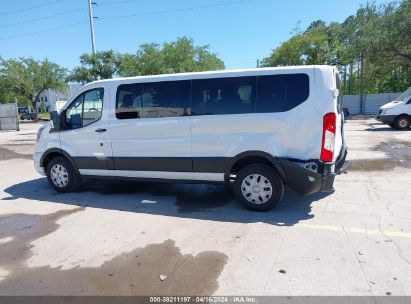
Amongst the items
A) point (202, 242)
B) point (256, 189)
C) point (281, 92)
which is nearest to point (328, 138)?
point (281, 92)

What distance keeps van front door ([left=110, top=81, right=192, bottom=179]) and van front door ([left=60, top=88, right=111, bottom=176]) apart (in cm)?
22

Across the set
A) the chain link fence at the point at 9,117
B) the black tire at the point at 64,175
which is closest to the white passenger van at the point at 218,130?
the black tire at the point at 64,175

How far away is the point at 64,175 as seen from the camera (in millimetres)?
7277

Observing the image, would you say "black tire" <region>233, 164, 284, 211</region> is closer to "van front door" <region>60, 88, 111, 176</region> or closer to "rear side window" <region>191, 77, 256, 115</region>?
"rear side window" <region>191, 77, 256, 115</region>

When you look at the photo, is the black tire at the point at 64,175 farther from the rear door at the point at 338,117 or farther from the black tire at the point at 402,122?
the black tire at the point at 402,122

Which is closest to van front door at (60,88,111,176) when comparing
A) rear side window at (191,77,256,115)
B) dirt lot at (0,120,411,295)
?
dirt lot at (0,120,411,295)

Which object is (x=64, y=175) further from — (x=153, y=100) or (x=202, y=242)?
(x=202, y=242)

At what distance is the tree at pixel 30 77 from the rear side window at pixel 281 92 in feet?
165

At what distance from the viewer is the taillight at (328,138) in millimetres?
5074

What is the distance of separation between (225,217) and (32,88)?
5082cm

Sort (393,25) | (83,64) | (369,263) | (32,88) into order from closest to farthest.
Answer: (369,263), (393,25), (83,64), (32,88)

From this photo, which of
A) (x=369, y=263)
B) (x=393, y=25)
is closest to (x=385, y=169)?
(x=369, y=263)

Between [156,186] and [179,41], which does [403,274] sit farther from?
[179,41]

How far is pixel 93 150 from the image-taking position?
270 inches
